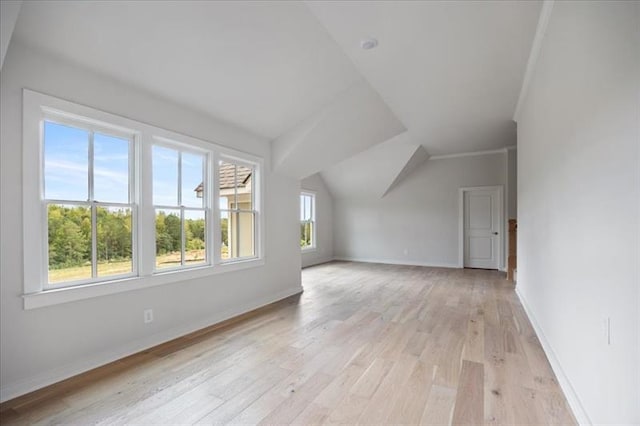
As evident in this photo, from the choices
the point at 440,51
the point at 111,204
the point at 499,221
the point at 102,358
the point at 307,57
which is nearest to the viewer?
the point at 102,358

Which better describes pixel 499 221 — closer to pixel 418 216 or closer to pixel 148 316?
pixel 418 216

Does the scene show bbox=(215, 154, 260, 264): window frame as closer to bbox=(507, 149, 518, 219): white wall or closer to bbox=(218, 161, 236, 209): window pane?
bbox=(218, 161, 236, 209): window pane

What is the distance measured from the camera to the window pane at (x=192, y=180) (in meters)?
3.30

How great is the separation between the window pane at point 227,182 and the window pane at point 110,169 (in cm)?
114

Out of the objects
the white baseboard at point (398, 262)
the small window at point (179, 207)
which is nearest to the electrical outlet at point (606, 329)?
the small window at point (179, 207)

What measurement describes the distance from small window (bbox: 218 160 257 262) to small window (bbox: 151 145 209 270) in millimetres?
256

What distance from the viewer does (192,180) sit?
133 inches

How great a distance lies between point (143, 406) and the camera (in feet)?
6.36

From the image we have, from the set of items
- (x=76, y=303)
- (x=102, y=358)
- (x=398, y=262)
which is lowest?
(x=398, y=262)

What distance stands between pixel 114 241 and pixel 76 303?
0.56 metres

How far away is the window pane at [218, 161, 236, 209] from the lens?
3801 mm

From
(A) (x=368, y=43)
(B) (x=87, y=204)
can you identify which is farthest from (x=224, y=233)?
(A) (x=368, y=43)

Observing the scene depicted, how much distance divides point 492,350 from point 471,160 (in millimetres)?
5300

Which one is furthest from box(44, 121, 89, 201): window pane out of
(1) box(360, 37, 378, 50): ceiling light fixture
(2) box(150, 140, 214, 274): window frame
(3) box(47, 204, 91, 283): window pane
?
(1) box(360, 37, 378, 50): ceiling light fixture
